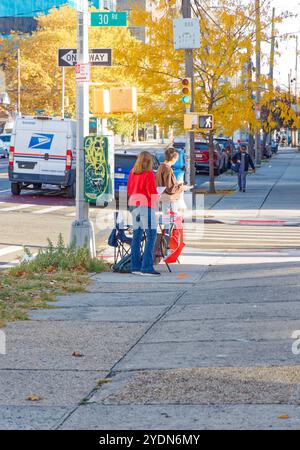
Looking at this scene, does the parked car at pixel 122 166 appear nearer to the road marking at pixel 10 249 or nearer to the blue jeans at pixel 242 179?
the blue jeans at pixel 242 179

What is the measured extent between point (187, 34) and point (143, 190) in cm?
1418

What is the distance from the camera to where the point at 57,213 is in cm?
2678

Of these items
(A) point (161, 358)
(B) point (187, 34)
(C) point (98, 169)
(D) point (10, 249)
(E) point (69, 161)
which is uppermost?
(B) point (187, 34)

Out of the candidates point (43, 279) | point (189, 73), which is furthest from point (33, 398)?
point (189, 73)

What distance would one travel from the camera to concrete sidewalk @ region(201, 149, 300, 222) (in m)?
27.2

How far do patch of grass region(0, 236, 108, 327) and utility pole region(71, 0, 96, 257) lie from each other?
487 millimetres

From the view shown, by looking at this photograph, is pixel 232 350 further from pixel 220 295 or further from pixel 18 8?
pixel 18 8

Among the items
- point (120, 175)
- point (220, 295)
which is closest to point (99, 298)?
point (220, 295)

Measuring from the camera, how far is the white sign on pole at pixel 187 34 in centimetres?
2750

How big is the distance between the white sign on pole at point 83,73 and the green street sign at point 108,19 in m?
0.92

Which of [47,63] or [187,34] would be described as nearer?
[187,34]

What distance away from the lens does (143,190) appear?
14.4 m

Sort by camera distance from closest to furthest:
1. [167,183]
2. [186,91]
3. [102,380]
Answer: [102,380] → [167,183] → [186,91]

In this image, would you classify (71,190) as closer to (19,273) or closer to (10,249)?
(10,249)
